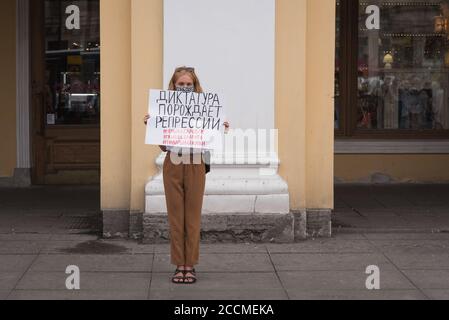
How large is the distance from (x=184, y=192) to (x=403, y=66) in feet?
23.4

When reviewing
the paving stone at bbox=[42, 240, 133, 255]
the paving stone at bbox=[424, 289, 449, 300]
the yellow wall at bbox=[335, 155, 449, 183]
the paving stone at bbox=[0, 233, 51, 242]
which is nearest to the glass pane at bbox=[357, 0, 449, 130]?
the yellow wall at bbox=[335, 155, 449, 183]

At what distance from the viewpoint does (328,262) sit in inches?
294

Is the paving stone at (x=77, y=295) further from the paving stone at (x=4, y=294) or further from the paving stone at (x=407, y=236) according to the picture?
the paving stone at (x=407, y=236)

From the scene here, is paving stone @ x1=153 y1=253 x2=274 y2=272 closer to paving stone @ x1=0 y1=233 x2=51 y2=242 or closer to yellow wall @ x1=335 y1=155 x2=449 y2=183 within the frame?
paving stone @ x1=0 y1=233 x2=51 y2=242

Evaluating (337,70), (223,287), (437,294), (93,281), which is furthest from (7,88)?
(437,294)

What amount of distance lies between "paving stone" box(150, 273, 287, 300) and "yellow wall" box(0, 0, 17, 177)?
19.1 ft

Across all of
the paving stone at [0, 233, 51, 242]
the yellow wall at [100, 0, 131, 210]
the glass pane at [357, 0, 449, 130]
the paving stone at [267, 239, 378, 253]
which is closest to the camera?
the paving stone at [267, 239, 378, 253]

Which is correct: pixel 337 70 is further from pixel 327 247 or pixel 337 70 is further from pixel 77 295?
pixel 77 295

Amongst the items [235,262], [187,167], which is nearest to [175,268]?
[235,262]

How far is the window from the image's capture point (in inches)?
495

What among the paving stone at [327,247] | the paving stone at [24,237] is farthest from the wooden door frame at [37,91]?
the paving stone at [327,247]

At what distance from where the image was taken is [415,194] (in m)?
11.6

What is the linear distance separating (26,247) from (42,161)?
4.30m
